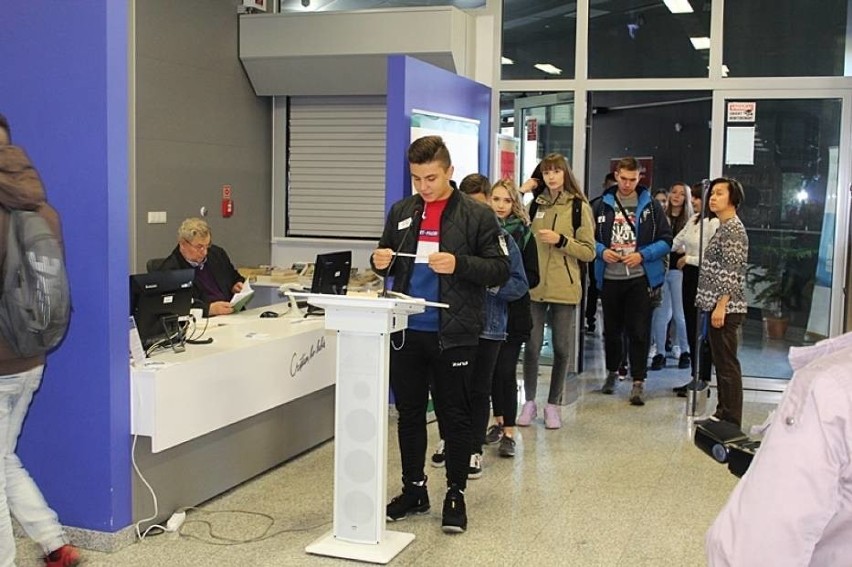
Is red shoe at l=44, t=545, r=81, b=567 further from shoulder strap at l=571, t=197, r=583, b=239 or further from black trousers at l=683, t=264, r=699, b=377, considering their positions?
black trousers at l=683, t=264, r=699, b=377

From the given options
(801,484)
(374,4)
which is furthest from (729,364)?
(801,484)

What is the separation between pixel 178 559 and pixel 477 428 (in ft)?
5.61

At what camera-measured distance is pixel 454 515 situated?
13.1 ft

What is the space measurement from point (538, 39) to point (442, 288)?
4423 mm

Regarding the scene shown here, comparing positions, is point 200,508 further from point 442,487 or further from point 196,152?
point 196,152

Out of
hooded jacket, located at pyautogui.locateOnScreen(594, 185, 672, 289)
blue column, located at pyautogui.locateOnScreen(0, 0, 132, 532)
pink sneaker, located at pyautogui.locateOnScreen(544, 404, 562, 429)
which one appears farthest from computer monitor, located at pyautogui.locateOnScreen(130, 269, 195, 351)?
hooded jacket, located at pyautogui.locateOnScreen(594, 185, 672, 289)

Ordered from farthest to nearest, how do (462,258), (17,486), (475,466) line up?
1. (475,466)
2. (462,258)
3. (17,486)

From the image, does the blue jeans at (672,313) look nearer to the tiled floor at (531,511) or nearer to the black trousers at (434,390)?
the tiled floor at (531,511)

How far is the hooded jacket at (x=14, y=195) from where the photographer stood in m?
3.04

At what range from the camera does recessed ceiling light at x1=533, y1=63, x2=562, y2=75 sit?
25.2ft

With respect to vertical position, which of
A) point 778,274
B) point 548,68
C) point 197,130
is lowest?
point 778,274

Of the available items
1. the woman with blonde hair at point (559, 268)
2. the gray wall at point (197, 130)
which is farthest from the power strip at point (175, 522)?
the gray wall at point (197, 130)

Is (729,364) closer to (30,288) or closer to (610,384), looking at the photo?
(610,384)

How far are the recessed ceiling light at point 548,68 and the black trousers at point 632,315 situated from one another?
1.94 metres
